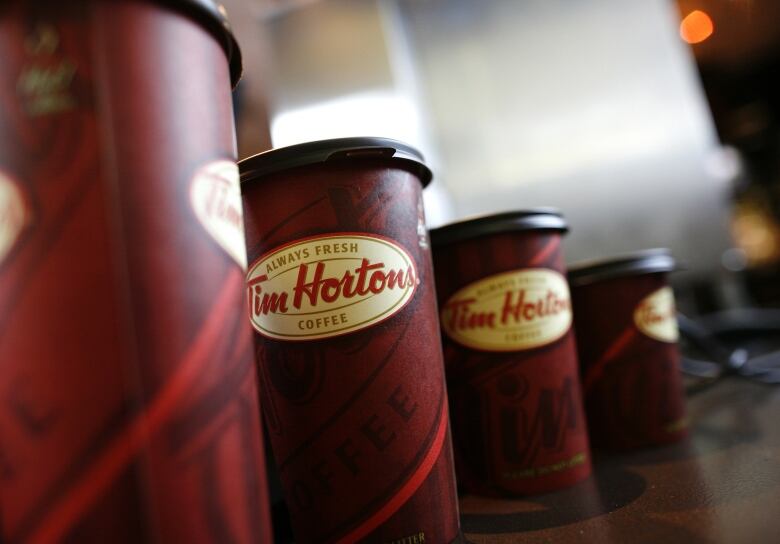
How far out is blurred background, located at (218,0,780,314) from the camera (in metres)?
1.53

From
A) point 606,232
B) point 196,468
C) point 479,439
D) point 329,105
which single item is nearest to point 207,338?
point 196,468

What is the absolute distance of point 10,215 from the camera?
251 millimetres

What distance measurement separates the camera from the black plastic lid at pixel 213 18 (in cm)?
28

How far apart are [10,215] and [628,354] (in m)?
0.63

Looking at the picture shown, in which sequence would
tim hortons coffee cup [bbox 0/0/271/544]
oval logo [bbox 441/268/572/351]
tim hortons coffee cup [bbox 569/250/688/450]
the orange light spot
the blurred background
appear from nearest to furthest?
tim hortons coffee cup [bbox 0/0/271/544] < oval logo [bbox 441/268/572/351] < tim hortons coffee cup [bbox 569/250/688/450] < the blurred background < the orange light spot

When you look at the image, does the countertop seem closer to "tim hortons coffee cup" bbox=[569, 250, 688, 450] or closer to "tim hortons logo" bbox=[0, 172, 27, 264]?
"tim hortons coffee cup" bbox=[569, 250, 688, 450]

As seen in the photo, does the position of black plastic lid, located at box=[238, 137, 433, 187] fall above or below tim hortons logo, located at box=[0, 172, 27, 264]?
above

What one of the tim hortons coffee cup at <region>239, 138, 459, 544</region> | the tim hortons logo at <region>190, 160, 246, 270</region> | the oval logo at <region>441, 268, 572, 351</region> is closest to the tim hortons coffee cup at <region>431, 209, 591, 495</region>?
the oval logo at <region>441, 268, 572, 351</region>

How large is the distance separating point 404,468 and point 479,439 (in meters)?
0.17

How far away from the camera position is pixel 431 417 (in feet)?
1.35

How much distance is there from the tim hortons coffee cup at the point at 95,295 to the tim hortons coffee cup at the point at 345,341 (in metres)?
0.12

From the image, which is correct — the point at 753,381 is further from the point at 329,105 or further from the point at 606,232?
the point at 329,105

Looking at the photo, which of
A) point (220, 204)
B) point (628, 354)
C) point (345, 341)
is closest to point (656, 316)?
point (628, 354)

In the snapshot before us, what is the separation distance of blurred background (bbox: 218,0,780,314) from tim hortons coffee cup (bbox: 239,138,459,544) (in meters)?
1.12
